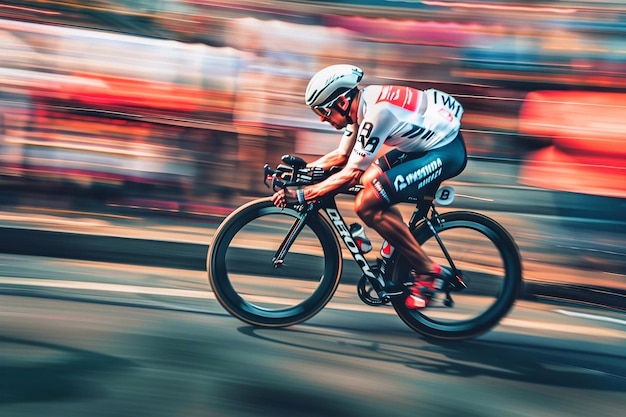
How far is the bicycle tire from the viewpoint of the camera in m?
4.10

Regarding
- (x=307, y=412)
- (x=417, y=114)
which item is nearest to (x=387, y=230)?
(x=417, y=114)

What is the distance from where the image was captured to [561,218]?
7.27 m

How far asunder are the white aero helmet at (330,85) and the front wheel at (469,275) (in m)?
0.93

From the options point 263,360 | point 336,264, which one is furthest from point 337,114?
point 263,360

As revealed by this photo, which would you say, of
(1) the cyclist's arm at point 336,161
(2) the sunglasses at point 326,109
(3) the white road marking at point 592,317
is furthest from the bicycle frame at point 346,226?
(3) the white road marking at point 592,317

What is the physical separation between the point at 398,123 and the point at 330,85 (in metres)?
0.44

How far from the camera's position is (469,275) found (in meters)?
4.16

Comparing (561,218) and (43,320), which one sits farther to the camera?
(561,218)

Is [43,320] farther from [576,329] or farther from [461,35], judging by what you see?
[461,35]

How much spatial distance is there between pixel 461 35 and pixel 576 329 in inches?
149

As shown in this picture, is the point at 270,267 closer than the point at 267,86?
Yes

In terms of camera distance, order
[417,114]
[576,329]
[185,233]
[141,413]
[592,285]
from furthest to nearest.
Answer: [185,233] < [592,285] < [576,329] < [417,114] < [141,413]

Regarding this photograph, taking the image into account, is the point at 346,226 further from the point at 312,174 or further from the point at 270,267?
the point at 270,267

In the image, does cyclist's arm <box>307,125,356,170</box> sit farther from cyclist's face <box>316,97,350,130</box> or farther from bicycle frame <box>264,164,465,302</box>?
bicycle frame <box>264,164,465,302</box>
